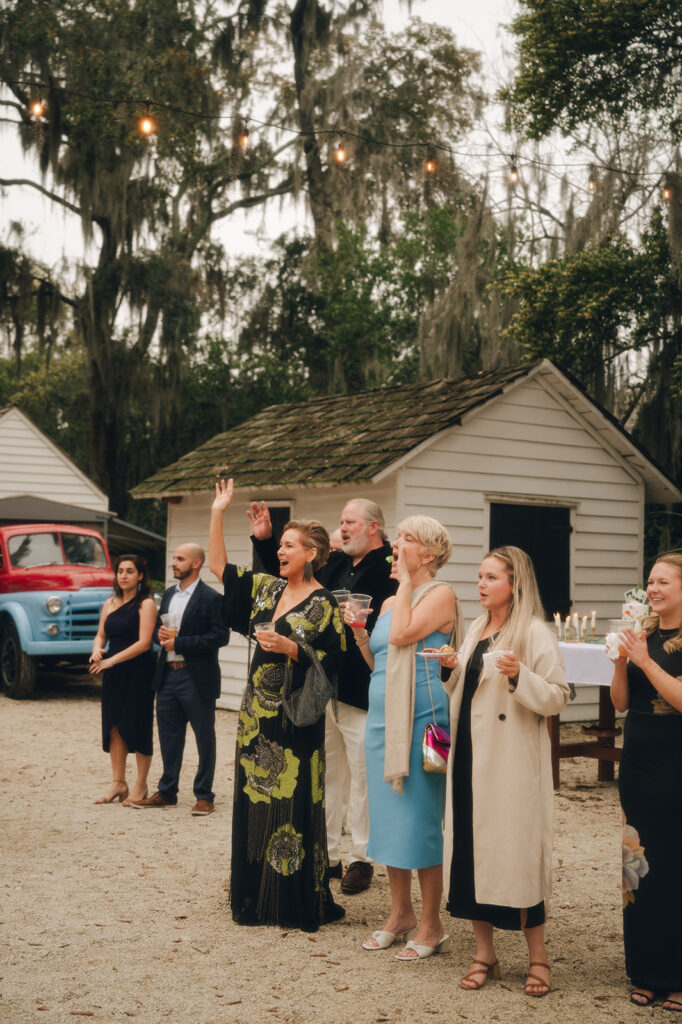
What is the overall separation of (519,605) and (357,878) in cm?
214

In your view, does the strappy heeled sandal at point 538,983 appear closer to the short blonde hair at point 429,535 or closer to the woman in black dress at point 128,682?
the short blonde hair at point 429,535

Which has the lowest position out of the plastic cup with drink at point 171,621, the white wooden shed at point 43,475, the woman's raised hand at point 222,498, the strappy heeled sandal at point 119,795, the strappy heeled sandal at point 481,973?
the strappy heeled sandal at point 119,795

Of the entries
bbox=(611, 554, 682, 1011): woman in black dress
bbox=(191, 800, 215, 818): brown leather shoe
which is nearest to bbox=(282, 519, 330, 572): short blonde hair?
Answer: bbox=(611, 554, 682, 1011): woman in black dress

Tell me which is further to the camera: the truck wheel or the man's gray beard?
the truck wheel

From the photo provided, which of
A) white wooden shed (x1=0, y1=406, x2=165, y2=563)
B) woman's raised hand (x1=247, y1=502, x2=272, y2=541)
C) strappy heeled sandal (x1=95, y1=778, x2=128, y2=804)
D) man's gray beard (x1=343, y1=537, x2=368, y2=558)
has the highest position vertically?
white wooden shed (x1=0, y1=406, x2=165, y2=563)

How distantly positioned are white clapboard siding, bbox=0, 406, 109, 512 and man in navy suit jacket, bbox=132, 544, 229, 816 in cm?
1465

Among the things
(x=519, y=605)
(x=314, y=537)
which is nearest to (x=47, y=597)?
(x=314, y=537)

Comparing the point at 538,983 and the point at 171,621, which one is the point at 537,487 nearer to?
the point at 171,621

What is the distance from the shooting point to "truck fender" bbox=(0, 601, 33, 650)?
13.2 m

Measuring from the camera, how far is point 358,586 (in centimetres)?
573

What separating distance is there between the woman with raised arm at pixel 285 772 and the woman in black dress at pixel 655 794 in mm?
1440

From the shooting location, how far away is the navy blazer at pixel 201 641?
7.28m

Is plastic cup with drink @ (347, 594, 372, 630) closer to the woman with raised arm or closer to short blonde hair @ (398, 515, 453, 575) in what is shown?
the woman with raised arm

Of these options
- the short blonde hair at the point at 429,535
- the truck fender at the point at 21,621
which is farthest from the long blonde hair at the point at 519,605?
the truck fender at the point at 21,621
